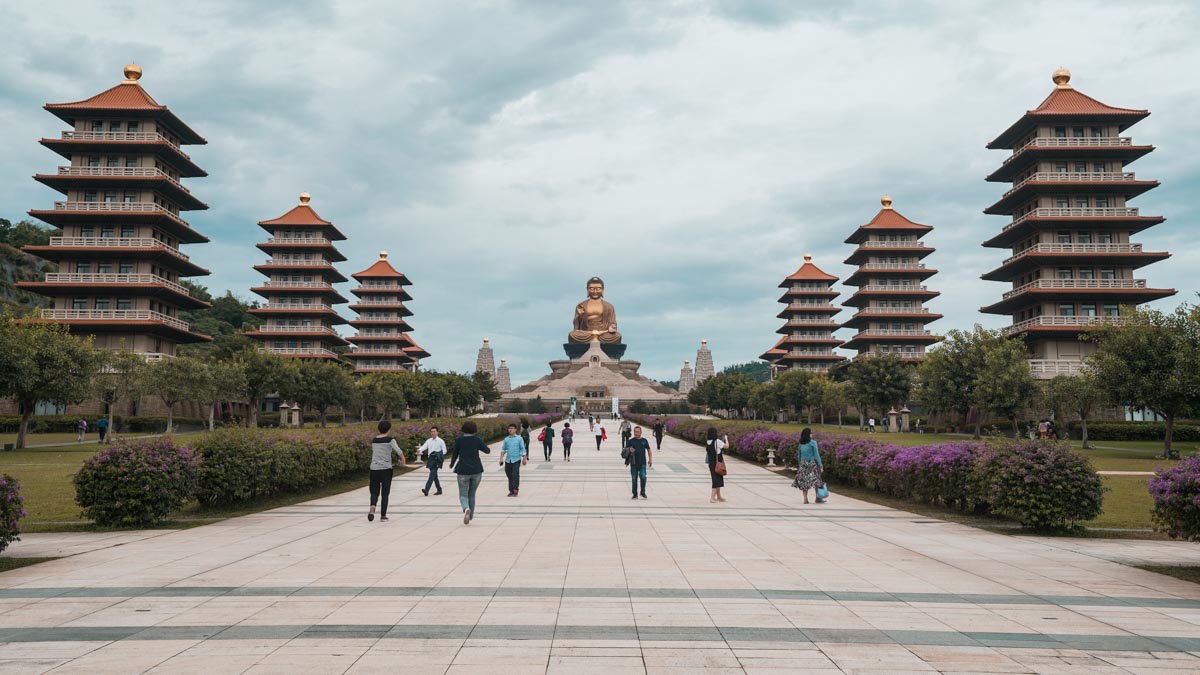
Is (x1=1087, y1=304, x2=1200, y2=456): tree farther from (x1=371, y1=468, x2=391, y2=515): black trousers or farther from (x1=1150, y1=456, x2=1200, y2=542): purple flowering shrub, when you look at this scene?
(x1=371, y1=468, x2=391, y2=515): black trousers

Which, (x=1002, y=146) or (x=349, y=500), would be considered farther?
(x=1002, y=146)

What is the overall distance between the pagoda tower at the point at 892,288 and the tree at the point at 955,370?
25.7 m

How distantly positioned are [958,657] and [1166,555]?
7.14 metres

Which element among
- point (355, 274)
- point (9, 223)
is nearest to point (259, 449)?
point (355, 274)

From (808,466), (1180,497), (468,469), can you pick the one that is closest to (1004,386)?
(808,466)

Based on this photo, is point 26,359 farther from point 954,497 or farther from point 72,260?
point 954,497

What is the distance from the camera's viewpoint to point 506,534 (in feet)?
37.9

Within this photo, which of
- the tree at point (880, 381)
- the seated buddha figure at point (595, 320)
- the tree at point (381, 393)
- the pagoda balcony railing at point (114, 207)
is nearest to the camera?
the tree at point (880, 381)

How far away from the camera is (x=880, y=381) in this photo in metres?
49.3

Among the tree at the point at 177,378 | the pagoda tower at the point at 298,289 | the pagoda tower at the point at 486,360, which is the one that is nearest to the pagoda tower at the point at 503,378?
the pagoda tower at the point at 486,360

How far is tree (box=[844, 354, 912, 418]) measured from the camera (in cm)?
4938

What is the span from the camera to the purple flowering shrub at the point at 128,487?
11.8 metres

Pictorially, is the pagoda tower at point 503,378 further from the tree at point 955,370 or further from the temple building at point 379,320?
the tree at point 955,370

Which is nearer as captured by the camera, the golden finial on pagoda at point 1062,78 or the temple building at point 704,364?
the golden finial on pagoda at point 1062,78
